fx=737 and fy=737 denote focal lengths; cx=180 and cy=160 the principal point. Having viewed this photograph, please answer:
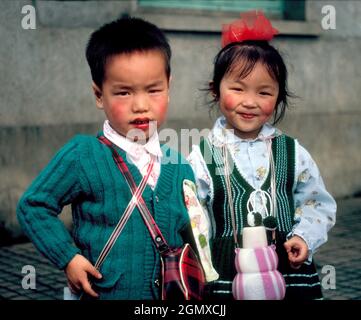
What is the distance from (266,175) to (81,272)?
0.92 meters

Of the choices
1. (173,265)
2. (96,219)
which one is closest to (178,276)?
(173,265)

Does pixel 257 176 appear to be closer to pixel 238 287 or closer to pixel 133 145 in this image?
pixel 238 287

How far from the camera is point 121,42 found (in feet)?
8.54

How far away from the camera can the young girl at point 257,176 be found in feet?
9.56

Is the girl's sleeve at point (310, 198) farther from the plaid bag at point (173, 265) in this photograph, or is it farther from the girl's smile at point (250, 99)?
the plaid bag at point (173, 265)

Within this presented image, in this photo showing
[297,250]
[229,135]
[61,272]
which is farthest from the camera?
[61,272]

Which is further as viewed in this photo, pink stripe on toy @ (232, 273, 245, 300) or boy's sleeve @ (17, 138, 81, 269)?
pink stripe on toy @ (232, 273, 245, 300)

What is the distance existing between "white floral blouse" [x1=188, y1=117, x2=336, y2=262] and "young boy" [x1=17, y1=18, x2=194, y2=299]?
34 centimetres

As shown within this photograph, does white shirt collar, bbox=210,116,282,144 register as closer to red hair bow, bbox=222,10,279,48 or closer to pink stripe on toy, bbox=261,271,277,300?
red hair bow, bbox=222,10,279,48

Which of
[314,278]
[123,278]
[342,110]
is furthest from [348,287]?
[342,110]

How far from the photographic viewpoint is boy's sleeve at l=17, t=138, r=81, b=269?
2475 mm

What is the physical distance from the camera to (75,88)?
21.9ft

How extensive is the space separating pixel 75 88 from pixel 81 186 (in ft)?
14.0

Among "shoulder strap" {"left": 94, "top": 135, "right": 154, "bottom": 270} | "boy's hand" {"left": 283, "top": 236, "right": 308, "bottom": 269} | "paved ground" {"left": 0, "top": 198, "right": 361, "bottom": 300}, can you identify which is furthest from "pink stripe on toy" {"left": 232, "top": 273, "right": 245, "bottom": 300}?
"paved ground" {"left": 0, "top": 198, "right": 361, "bottom": 300}
